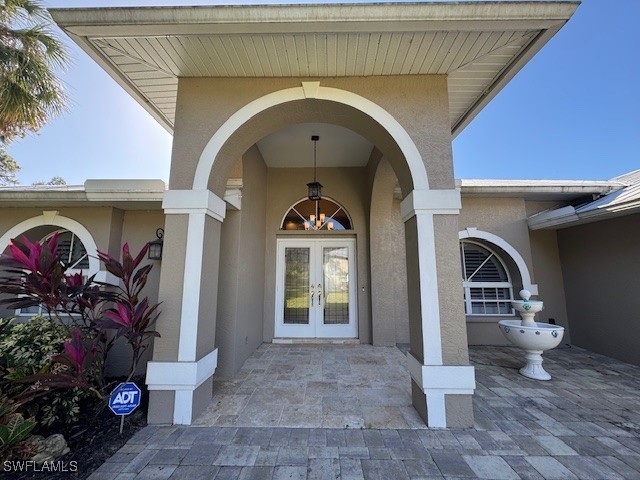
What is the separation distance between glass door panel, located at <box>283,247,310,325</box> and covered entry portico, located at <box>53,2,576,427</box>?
270 centimetres

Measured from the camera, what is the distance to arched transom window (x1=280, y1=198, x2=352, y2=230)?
5.73m

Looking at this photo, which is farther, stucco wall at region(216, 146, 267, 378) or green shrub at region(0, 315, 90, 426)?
stucco wall at region(216, 146, 267, 378)

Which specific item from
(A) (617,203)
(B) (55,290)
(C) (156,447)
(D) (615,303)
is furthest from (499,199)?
(B) (55,290)

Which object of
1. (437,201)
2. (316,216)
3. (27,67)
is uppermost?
(27,67)

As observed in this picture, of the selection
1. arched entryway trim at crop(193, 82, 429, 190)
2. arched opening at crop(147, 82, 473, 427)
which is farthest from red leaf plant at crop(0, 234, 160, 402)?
arched entryway trim at crop(193, 82, 429, 190)

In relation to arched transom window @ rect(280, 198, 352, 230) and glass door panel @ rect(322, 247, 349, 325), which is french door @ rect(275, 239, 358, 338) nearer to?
glass door panel @ rect(322, 247, 349, 325)

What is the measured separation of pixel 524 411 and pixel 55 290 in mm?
4953

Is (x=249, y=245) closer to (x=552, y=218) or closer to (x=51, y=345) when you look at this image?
(x=51, y=345)

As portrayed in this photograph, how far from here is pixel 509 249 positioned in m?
5.30

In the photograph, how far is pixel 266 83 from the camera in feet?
9.52

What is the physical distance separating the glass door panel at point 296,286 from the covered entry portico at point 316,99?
2700 millimetres

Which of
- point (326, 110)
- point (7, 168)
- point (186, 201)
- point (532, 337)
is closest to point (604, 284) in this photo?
point (532, 337)
